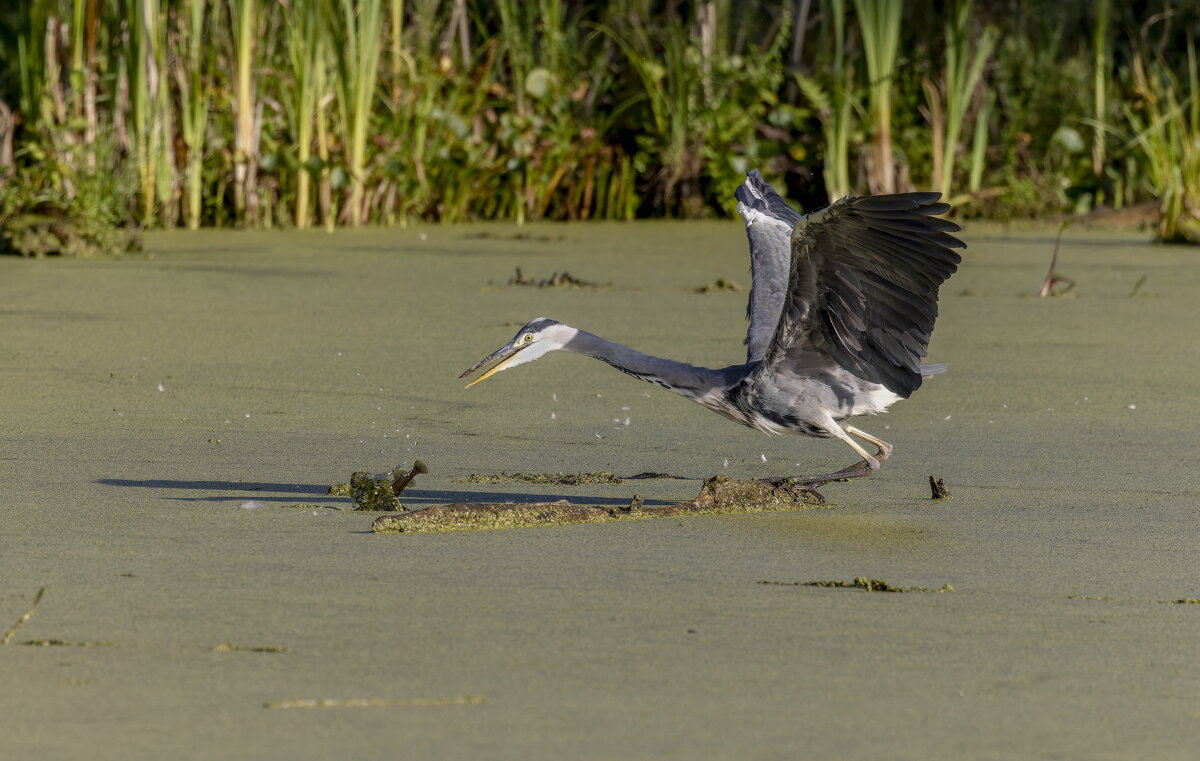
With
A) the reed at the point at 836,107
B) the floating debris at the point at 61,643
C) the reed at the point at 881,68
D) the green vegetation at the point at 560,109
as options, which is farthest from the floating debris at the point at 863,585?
the reed at the point at 881,68

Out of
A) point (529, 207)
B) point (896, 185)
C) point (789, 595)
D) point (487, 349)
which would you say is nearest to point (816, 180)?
point (896, 185)

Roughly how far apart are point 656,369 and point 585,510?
1.67ft

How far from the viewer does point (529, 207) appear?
39.9 ft

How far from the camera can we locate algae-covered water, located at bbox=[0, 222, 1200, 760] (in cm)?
252

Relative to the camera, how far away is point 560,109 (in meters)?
11.8

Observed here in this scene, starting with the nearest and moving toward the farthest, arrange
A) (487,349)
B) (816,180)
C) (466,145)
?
(487,349) → (466,145) → (816,180)

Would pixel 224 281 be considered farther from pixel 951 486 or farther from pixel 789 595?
pixel 789 595

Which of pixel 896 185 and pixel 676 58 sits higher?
pixel 676 58

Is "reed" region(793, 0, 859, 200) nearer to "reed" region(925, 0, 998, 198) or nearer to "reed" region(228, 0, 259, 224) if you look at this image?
"reed" region(925, 0, 998, 198)

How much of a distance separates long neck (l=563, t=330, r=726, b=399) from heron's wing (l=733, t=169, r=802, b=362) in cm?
25

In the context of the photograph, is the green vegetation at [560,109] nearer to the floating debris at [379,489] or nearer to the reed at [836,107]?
the reed at [836,107]

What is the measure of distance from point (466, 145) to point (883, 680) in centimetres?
905

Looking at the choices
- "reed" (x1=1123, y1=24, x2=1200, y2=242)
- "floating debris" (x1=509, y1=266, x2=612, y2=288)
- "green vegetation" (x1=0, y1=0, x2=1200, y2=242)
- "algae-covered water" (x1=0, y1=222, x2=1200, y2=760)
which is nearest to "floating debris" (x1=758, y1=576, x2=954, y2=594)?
"algae-covered water" (x1=0, y1=222, x2=1200, y2=760)

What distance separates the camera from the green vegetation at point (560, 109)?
10.2 m
